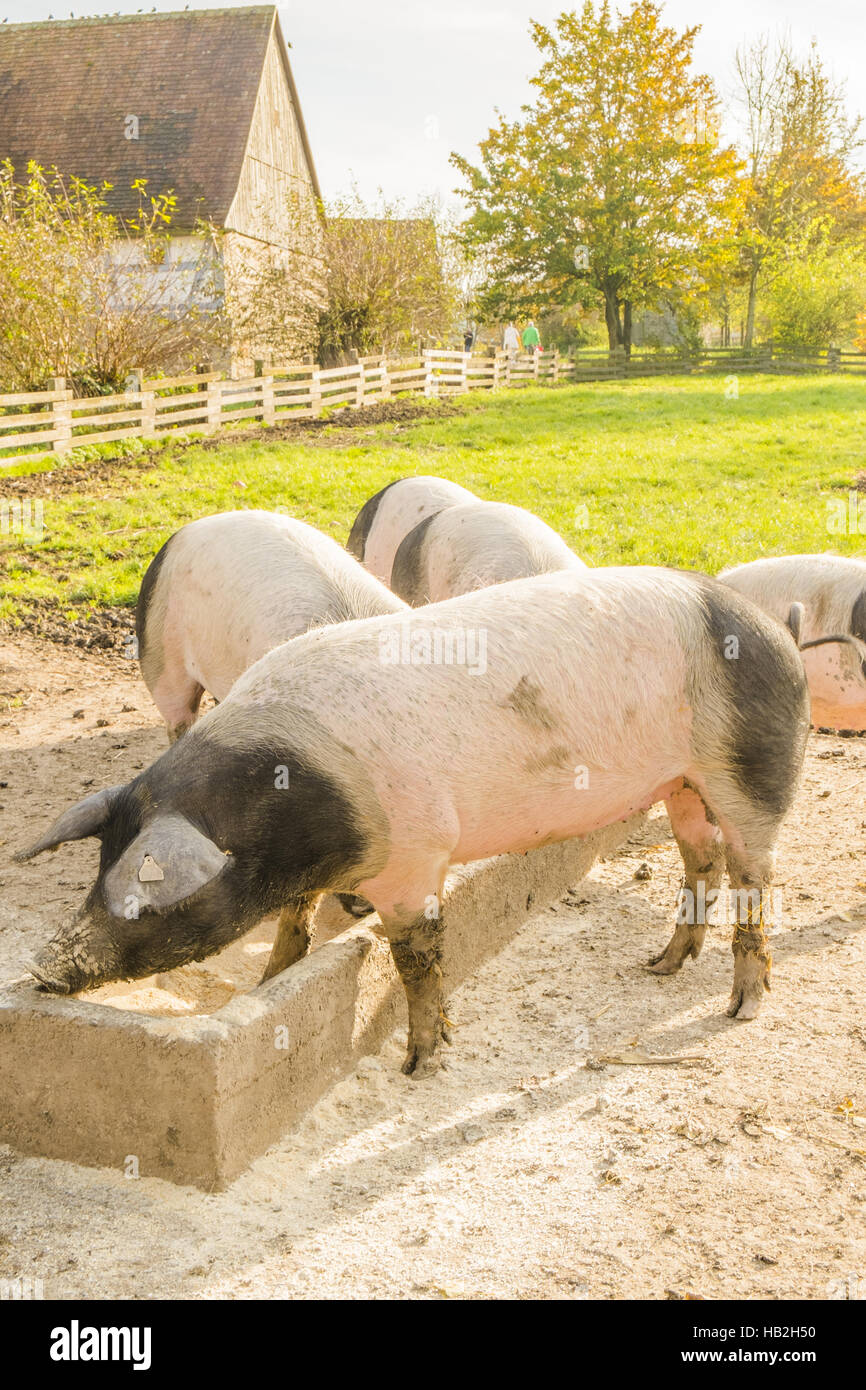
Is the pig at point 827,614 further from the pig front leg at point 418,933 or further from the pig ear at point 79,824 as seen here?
the pig ear at point 79,824

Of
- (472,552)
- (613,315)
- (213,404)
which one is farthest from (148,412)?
(613,315)

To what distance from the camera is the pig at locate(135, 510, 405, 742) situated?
4.82 meters

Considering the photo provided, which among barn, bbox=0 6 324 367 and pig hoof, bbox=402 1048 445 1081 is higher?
barn, bbox=0 6 324 367

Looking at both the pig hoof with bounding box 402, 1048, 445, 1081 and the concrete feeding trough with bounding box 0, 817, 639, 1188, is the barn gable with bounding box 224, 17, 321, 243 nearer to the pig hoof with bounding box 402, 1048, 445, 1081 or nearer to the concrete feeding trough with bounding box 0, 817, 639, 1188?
the pig hoof with bounding box 402, 1048, 445, 1081

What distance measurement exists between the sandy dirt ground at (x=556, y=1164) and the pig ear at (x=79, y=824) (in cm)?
88

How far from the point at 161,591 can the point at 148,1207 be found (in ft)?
10.4

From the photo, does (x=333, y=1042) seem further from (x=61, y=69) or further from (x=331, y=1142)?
(x=61, y=69)

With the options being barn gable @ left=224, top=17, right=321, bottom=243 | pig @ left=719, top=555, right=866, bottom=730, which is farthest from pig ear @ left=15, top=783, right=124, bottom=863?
barn gable @ left=224, top=17, right=321, bottom=243

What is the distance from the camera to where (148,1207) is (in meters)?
3.16

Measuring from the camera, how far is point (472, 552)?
6.37 metres

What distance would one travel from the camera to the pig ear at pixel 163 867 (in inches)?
120

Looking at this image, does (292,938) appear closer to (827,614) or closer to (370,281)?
(827,614)

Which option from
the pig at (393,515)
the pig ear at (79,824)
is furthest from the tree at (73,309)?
the pig ear at (79,824)

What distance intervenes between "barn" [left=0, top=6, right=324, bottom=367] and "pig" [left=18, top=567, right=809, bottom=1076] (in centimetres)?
2126
